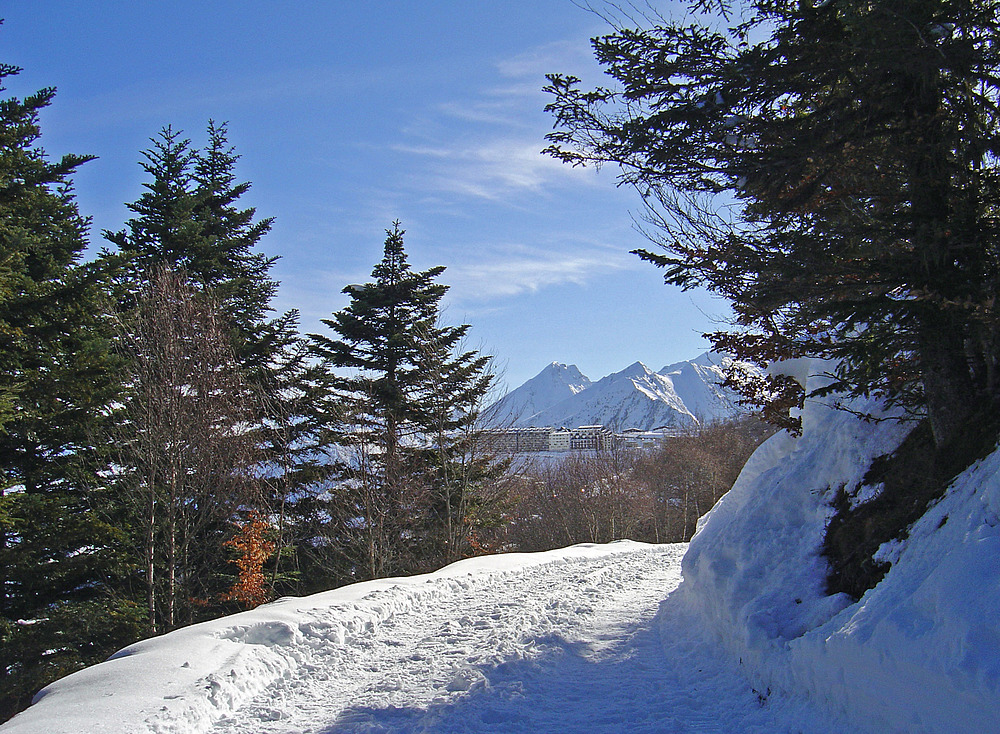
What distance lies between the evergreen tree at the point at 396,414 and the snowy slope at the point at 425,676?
1025cm

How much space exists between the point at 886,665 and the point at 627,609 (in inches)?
248

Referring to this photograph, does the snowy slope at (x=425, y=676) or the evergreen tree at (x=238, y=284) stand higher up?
the evergreen tree at (x=238, y=284)

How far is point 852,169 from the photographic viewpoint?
577cm

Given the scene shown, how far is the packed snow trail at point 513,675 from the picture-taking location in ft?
17.4

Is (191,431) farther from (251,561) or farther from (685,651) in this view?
(685,651)

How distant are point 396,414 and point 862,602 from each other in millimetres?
19793

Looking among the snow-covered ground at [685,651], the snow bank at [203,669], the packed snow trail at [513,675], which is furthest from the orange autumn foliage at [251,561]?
the packed snow trail at [513,675]

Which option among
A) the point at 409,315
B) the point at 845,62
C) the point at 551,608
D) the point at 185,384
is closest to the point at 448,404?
the point at 409,315

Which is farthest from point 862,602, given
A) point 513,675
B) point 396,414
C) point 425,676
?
point 396,414

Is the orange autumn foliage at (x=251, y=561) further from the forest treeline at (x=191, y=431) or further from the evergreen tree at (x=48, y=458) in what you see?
the evergreen tree at (x=48, y=458)

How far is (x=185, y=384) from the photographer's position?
15086 millimetres

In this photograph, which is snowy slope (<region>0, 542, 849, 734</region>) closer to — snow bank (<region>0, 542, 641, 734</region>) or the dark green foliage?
snow bank (<region>0, 542, 641, 734</region>)

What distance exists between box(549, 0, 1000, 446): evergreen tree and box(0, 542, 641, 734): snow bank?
6301mm

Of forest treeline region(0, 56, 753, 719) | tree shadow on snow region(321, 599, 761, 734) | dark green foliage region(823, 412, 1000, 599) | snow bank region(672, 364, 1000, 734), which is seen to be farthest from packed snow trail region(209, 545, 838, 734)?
forest treeline region(0, 56, 753, 719)
